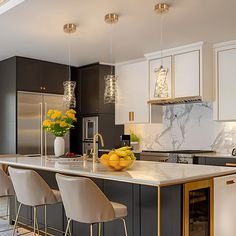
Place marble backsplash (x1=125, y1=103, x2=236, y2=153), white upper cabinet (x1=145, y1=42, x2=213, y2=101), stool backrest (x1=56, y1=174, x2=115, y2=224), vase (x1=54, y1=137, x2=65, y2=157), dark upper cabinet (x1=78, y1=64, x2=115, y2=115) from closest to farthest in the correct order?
1. stool backrest (x1=56, y1=174, x2=115, y2=224)
2. vase (x1=54, y1=137, x2=65, y2=157)
3. white upper cabinet (x1=145, y1=42, x2=213, y2=101)
4. marble backsplash (x1=125, y1=103, x2=236, y2=153)
5. dark upper cabinet (x1=78, y1=64, x2=115, y2=115)

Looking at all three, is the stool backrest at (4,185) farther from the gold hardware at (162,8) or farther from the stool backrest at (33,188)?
the gold hardware at (162,8)

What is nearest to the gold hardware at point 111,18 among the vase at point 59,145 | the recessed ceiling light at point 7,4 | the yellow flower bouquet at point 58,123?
the recessed ceiling light at point 7,4

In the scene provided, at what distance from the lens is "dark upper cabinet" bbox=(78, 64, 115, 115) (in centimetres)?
623

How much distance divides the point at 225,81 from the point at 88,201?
3.23m

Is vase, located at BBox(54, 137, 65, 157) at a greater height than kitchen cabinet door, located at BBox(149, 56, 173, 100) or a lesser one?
lesser

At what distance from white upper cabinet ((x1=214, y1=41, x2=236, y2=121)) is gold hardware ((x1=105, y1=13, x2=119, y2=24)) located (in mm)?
1873

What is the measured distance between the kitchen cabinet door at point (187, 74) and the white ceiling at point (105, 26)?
253mm

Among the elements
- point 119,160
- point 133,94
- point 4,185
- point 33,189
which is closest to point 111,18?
point 119,160

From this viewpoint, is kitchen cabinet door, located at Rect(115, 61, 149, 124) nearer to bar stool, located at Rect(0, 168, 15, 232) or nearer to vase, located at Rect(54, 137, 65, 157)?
vase, located at Rect(54, 137, 65, 157)

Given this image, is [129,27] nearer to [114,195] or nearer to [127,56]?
[127,56]

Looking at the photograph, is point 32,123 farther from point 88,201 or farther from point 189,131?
point 88,201

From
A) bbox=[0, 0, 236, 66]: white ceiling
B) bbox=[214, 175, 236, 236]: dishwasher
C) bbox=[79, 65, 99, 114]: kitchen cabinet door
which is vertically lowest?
bbox=[214, 175, 236, 236]: dishwasher

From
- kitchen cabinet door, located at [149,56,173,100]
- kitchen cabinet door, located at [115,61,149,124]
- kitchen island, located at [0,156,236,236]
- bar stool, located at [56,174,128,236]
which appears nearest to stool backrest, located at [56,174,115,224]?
bar stool, located at [56,174,128,236]

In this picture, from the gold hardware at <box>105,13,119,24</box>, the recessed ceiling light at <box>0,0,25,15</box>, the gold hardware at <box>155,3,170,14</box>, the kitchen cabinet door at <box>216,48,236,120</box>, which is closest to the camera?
the gold hardware at <box>155,3,170,14</box>
